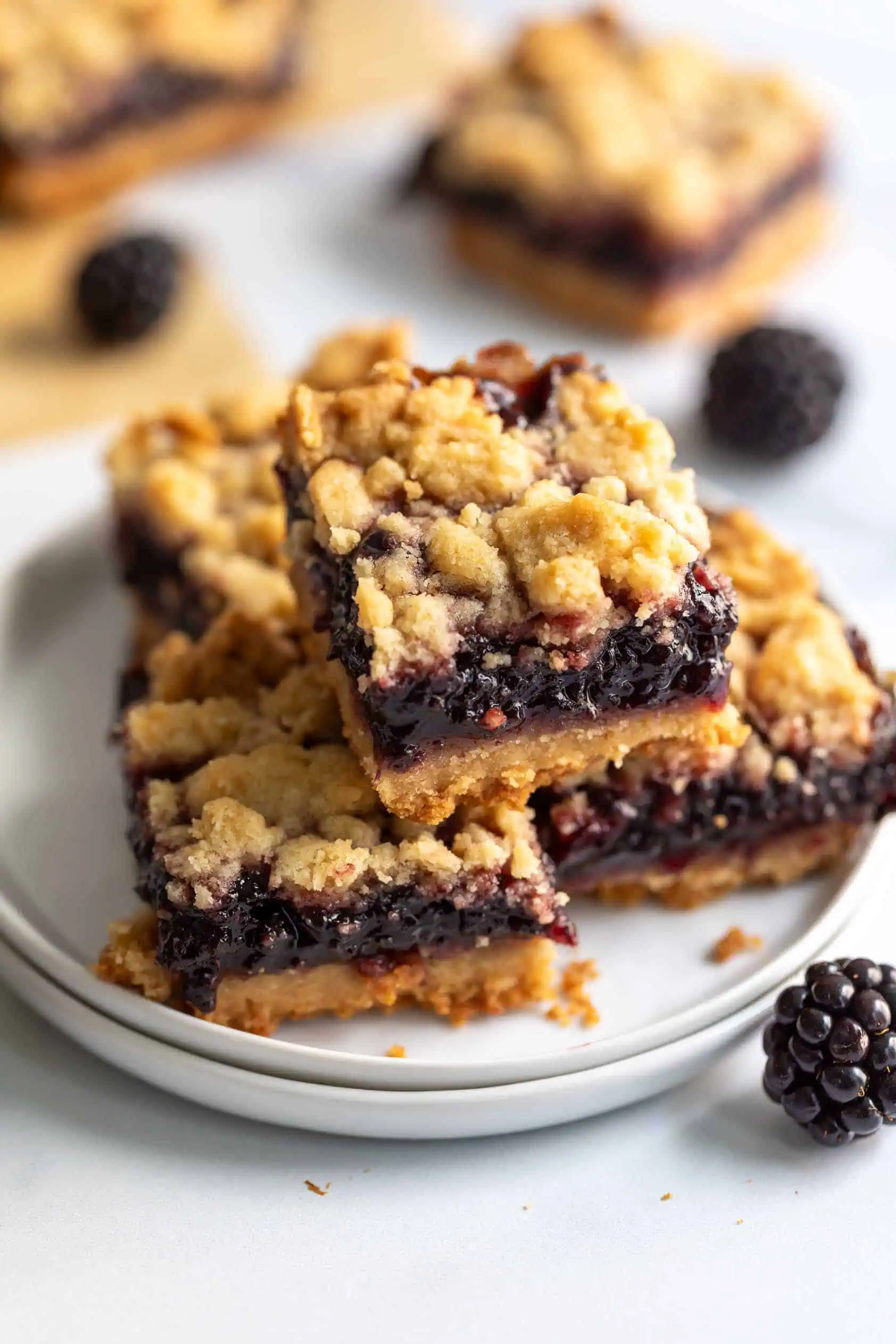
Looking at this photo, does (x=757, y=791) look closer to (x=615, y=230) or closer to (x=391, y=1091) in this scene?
(x=391, y=1091)

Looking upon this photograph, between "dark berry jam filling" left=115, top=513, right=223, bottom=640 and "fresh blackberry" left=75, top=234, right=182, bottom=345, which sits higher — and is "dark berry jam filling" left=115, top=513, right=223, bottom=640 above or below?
below

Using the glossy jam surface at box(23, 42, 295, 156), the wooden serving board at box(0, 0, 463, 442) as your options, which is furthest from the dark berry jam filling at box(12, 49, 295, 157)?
the wooden serving board at box(0, 0, 463, 442)

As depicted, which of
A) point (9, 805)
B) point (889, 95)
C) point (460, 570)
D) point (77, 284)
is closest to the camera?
point (460, 570)

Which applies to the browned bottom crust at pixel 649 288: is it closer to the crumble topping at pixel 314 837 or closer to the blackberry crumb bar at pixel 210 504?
the blackberry crumb bar at pixel 210 504

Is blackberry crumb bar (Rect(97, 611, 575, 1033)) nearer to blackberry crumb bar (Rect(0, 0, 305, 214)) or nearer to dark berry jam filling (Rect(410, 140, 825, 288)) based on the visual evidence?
dark berry jam filling (Rect(410, 140, 825, 288))

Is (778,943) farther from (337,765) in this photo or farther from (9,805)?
(9,805)

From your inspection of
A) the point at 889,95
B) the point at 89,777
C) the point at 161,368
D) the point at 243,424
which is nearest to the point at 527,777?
the point at 89,777

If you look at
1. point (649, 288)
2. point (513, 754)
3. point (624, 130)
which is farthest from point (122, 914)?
point (624, 130)
